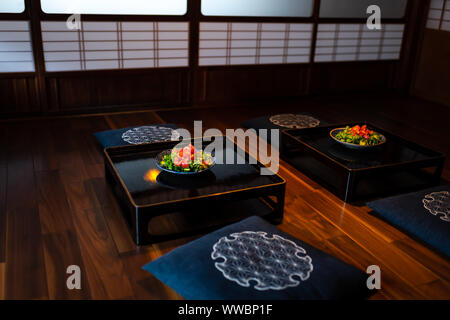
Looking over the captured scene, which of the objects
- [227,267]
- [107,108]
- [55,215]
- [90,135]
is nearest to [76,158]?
[90,135]

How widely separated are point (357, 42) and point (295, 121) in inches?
83.8

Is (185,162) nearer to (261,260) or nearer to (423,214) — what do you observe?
(261,260)

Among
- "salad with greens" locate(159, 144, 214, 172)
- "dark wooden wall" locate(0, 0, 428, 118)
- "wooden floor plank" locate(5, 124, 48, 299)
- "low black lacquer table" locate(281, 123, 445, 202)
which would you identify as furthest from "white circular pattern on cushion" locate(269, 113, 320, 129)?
"wooden floor plank" locate(5, 124, 48, 299)

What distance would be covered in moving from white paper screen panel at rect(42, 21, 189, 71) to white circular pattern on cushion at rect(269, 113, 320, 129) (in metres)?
1.32

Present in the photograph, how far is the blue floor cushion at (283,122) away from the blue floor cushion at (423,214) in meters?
1.58

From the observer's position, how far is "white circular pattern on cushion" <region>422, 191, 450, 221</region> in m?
2.73

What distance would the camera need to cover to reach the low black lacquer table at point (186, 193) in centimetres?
254

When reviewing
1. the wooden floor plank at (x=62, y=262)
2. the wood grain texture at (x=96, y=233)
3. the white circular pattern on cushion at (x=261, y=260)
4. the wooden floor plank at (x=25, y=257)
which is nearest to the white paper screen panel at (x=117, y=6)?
the wood grain texture at (x=96, y=233)

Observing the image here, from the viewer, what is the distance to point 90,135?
4277 mm

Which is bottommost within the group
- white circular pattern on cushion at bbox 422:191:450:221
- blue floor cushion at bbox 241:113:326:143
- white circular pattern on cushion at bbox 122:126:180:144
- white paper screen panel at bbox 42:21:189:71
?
blue floor cushion at bbox 241:113:326:143

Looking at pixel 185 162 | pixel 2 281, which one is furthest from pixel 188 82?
pixel 2 281

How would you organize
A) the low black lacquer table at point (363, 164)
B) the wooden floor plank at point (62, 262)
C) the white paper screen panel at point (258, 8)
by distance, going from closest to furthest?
the wooden floor plank at point (62, 262) < the low black lacquer table at point (363, 164) < the white paper screen panel at point (258, 8)

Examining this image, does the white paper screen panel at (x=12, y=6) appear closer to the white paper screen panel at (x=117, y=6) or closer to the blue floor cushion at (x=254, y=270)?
the white paper screen panel at (x=117, y=6)

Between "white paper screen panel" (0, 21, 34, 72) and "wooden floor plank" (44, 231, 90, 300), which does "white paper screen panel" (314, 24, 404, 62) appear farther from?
"wooden floor plank" (44, 231, 90, 300)
